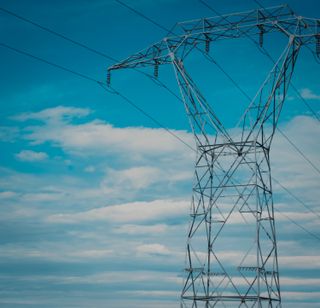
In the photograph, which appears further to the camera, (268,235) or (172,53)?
(172,53)

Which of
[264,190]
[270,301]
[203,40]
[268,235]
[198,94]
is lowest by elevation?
[270,301]

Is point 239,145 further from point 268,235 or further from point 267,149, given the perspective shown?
point 268,235

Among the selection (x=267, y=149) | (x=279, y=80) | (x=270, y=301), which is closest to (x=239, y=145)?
(x=267, y=149)

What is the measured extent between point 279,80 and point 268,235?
11.2 metres

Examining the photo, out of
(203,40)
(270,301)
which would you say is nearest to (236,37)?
(203,40)

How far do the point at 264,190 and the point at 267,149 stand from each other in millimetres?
3151

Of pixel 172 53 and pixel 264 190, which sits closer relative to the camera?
pixel 264 190

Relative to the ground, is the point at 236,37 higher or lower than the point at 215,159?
higher

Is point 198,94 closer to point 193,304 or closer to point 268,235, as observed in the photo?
point 268,235

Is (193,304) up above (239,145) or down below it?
below

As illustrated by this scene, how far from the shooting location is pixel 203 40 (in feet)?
179

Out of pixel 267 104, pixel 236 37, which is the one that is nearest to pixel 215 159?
pixel 267 104

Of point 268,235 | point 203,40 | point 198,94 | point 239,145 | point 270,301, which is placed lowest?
point 270,301

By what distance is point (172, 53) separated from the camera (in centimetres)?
5459
